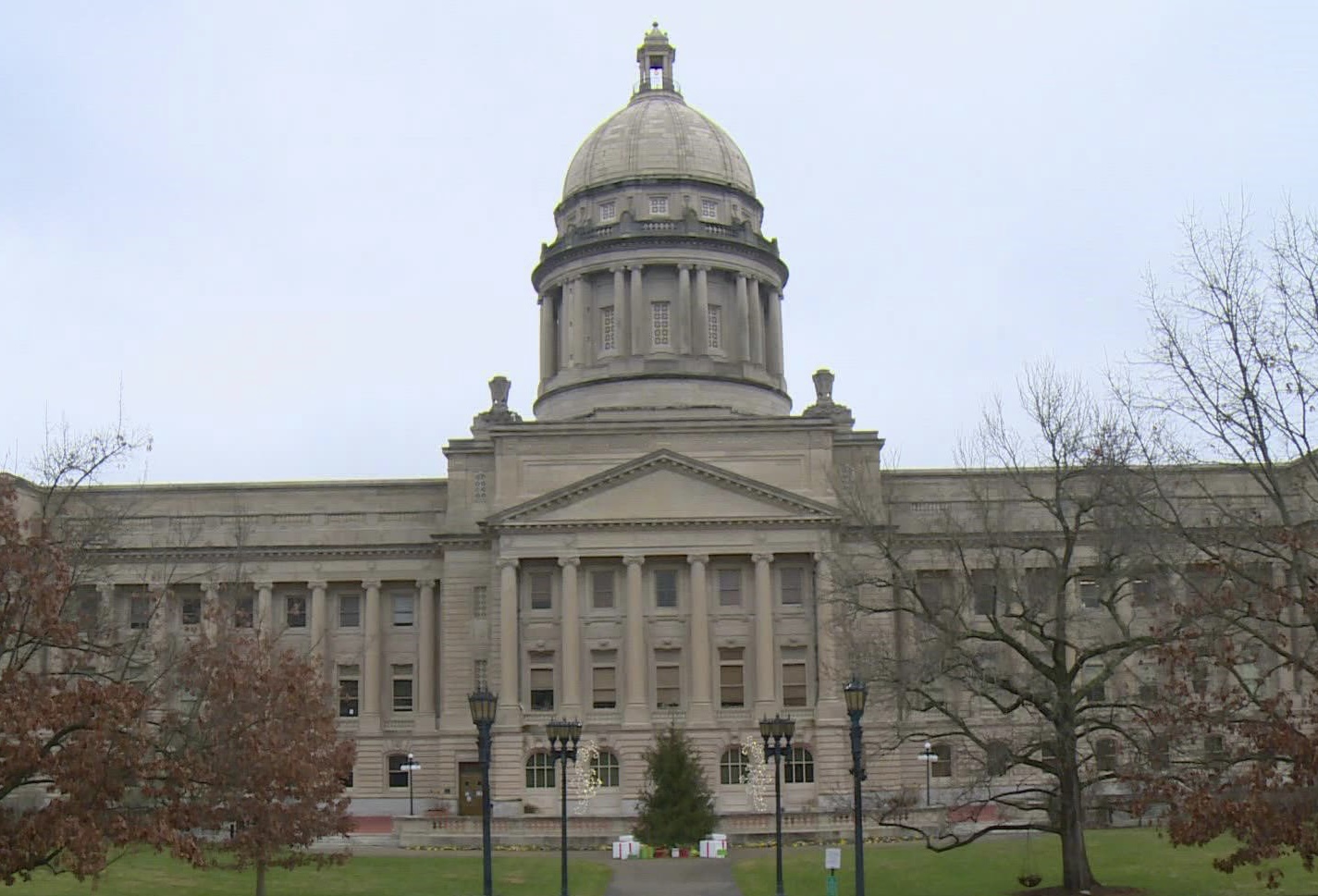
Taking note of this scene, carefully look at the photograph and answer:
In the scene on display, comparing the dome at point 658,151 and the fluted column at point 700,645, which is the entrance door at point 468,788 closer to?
the fluted column at point 700,645

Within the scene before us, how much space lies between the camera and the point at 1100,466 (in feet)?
110

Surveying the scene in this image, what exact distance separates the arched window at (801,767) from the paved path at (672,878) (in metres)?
17.8

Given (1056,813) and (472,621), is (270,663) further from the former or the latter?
(472,621)

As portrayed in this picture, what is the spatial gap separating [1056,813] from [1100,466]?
8043 mm

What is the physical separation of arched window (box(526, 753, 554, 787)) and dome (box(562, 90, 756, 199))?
33289 mm

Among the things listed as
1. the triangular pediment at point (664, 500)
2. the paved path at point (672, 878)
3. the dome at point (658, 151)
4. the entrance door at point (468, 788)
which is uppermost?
the dome at point (658, 151)

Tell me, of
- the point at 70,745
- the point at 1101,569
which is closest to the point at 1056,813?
the point at 1101,569

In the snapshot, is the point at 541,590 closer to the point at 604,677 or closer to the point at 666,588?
the point at 604,677

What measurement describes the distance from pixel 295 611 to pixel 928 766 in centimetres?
2957

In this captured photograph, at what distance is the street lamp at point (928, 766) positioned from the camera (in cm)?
5931

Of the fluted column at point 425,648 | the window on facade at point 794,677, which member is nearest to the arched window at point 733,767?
the window on facade at point 794,677

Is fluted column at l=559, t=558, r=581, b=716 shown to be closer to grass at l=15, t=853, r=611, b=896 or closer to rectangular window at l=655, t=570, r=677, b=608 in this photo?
rectangular window at l=655, t=570, r=677, b=608

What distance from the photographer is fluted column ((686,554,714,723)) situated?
64875 millimetres

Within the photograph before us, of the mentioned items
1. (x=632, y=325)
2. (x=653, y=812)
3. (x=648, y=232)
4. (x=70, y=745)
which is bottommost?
(x=653, y=812)
